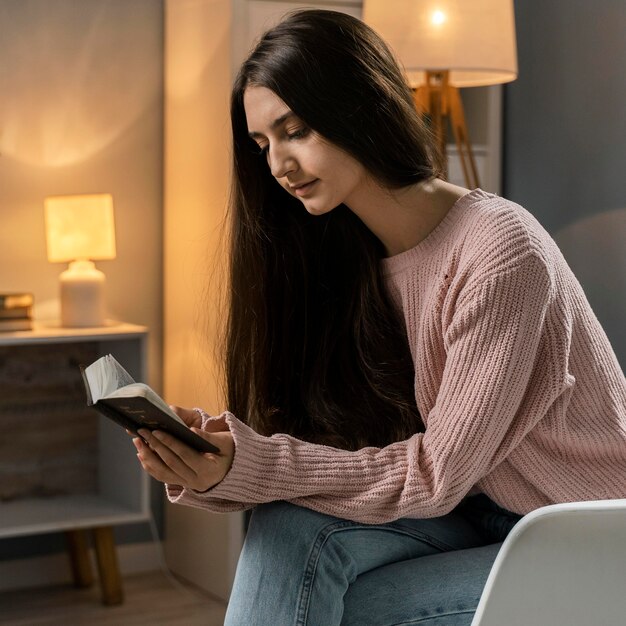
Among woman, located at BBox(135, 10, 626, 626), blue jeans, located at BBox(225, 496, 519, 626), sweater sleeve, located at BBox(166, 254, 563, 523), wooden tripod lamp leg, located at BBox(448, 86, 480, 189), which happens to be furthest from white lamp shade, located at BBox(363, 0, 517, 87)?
blue jeans, located at BBox(225, 496, 519, 626)

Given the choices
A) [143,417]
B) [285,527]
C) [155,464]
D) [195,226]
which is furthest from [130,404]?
[195,226]

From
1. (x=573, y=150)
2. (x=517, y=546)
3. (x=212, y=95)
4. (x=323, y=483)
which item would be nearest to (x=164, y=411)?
(x=323, y=483)

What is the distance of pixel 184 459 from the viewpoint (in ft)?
3.96

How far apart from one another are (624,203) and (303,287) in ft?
3.97

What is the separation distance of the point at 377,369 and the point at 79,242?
48.3 inches

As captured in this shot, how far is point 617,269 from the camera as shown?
98.1 inches

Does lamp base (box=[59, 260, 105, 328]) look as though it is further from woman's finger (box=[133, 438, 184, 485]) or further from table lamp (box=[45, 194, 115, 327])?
woman's finger (box=[133, 438, 184, 485])

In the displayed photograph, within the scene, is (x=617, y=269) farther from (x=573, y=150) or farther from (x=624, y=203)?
(x=573, y=150)

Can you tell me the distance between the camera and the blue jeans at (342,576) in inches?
47.6

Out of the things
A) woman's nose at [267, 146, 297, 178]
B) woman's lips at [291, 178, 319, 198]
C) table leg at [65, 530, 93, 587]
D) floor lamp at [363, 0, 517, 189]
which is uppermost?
floor lamp at [363, 0, 517, 189]

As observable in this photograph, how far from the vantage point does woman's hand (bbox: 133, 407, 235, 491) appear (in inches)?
47.5

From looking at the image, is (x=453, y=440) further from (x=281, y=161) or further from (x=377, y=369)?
(x=281, y=161)

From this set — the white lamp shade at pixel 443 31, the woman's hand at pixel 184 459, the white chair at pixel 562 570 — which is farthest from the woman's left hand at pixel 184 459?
the white lamp shade at pixel 443 31

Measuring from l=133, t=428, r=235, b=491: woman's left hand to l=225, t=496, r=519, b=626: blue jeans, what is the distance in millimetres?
101
